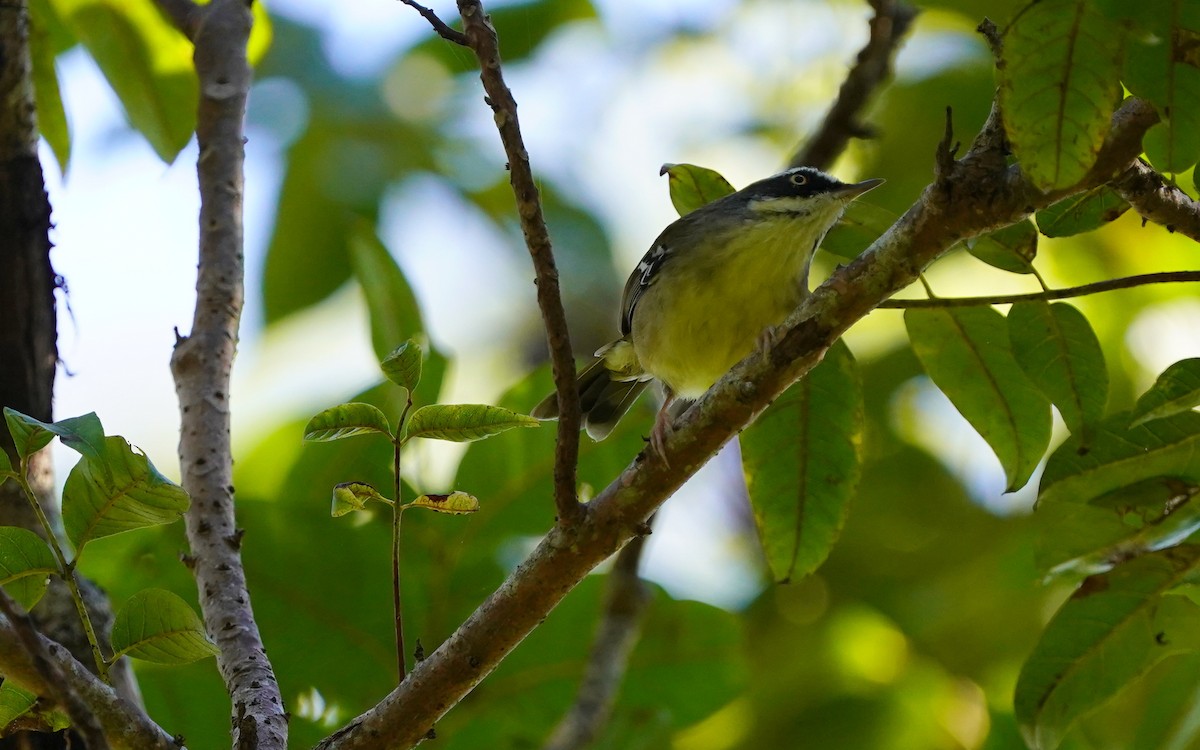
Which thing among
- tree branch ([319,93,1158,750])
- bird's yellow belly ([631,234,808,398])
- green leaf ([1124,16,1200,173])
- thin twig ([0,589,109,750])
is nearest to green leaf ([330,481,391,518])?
tree branch ([319,93,1158,750])

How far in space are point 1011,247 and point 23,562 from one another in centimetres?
211

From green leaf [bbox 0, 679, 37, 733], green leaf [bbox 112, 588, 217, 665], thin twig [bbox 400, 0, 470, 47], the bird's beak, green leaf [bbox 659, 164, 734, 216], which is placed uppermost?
the bird's beak

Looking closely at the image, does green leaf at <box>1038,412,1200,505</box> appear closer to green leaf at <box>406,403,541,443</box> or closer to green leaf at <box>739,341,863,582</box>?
green leaf at <box>739,341,863,582</box>

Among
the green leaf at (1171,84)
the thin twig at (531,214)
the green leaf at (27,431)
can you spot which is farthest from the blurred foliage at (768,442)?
the green leaf at (27,431)

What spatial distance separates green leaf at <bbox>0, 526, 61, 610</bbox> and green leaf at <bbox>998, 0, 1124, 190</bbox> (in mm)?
1853

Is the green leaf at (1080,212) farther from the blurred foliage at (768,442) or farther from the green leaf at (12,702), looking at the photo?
the green leaf at (12,702)

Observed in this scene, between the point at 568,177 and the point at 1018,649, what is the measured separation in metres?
3.15

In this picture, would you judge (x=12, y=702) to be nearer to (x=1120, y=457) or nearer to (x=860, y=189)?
(x=1120, y=457)

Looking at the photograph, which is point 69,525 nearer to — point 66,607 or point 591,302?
point 66,607

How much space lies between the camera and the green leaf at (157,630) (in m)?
2.20

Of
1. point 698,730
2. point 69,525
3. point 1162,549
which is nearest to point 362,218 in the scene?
point 698,730

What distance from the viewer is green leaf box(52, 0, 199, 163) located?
12.6 ft

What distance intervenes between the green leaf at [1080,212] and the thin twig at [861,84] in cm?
208

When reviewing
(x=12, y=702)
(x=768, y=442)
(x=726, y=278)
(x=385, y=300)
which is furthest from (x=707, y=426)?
(x=385, y=300)
